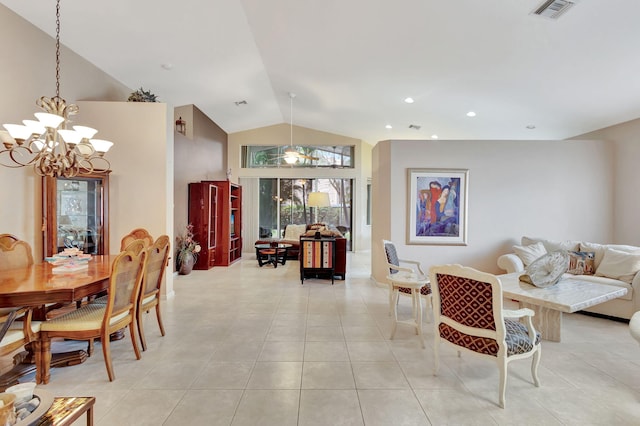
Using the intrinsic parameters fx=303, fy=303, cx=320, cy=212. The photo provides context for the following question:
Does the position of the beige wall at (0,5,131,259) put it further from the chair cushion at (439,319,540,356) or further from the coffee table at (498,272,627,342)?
the coffee table at (498,272,627,342)

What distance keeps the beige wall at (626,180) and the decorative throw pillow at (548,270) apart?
11.0 feet

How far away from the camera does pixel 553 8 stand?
2.95m

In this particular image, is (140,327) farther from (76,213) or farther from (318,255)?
(318,255)

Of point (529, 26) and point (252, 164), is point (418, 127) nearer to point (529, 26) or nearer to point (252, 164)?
point (529, 26)

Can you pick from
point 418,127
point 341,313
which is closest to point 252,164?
point 418,127

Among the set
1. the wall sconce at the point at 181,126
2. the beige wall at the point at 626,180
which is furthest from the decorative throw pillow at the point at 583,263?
the wall sconce at the point at 181,126

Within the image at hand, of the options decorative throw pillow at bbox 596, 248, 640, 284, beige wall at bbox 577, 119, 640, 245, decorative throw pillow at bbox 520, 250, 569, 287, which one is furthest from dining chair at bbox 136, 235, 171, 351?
beige wall at bbox 577, 119, 640, 245

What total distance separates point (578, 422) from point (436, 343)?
0.94 meters

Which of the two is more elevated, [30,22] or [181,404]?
[30,22]

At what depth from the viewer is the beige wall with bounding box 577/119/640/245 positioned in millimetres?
4934

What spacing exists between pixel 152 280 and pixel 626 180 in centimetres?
726

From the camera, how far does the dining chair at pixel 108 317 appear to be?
2.43 metres

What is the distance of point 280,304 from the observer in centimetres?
448

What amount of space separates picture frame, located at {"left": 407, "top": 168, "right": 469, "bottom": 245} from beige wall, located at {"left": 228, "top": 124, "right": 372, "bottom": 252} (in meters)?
4.50
